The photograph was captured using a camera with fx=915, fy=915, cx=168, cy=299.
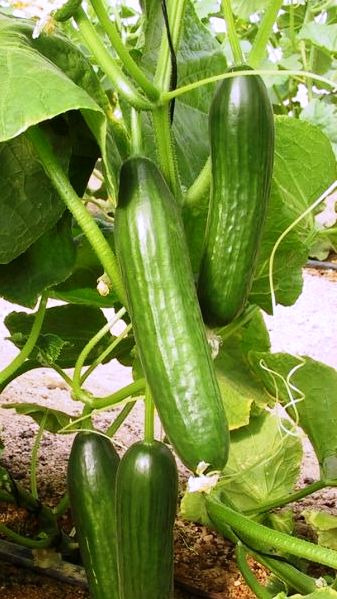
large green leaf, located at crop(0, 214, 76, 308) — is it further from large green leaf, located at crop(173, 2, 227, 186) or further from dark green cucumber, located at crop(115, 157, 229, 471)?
dark green cucumber, located at crop(115, 157, 229, 471)

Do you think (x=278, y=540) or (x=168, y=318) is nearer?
(x=168, y=318)

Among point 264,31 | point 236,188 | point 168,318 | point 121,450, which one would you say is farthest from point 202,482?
point 121,450

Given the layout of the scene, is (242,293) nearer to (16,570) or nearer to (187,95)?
(187,95)

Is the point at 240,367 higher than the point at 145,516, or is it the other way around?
the point at 145,516

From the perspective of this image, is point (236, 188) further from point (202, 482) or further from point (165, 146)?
point (202, 482)

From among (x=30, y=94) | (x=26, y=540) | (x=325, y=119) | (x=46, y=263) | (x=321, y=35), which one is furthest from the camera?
(x=321, y=35)

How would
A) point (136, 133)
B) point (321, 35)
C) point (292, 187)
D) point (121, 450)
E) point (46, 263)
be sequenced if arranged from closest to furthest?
point (136, 133) → point (46, 263) → point (292, 187) → point (121, 450) → point (321, 35)

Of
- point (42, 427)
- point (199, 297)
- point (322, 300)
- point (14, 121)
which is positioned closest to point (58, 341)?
point (42, 427)
